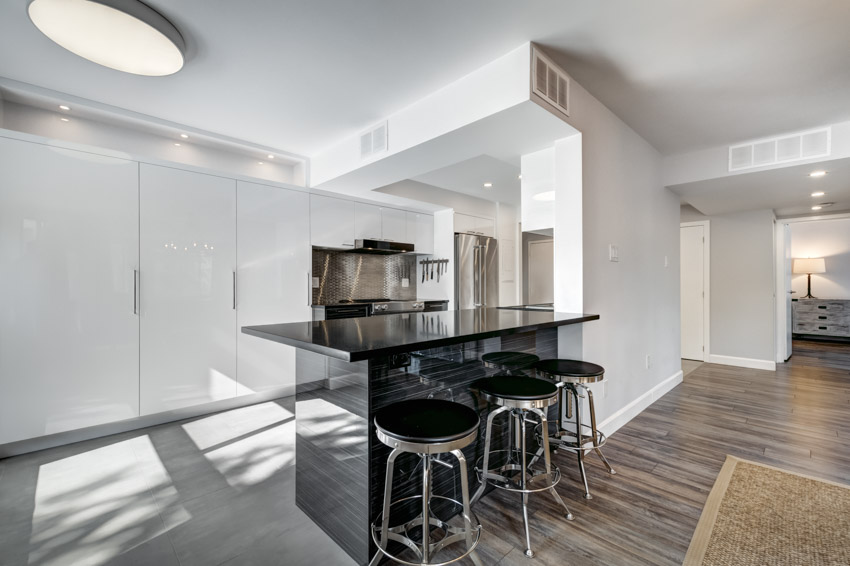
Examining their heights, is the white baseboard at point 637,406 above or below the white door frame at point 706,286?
below

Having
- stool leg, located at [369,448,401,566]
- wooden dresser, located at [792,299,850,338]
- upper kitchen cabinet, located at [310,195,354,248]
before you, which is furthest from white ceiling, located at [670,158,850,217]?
stool leg, located at [369,448,401,566]

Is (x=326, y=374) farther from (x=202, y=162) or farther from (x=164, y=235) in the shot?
(x=202, y=162)

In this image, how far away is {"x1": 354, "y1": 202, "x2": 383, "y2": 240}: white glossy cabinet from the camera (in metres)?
4.38

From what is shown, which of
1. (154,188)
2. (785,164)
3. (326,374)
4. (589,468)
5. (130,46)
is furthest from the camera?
(785,164)

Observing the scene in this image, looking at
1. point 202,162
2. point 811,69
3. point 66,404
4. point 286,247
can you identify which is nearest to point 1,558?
point 66,404

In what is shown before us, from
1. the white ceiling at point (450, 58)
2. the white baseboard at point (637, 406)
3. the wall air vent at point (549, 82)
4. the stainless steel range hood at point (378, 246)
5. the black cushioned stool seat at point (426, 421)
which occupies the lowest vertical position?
the white baseboard at point (637, 406)

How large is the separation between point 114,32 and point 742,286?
283 inches

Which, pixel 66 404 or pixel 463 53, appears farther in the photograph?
pixel 66 404

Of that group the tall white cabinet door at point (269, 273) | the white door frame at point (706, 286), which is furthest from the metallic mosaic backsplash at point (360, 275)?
the white door frame at point (706, 286)

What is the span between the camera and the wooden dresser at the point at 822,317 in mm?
6989

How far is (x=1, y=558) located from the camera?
158 cm

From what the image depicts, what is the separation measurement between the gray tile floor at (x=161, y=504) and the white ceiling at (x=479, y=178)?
A: 3.01m

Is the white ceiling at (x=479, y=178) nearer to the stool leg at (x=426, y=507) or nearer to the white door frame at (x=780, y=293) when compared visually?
the stool leg at (x=426, y=507)

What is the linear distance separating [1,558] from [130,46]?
249 centimetres
